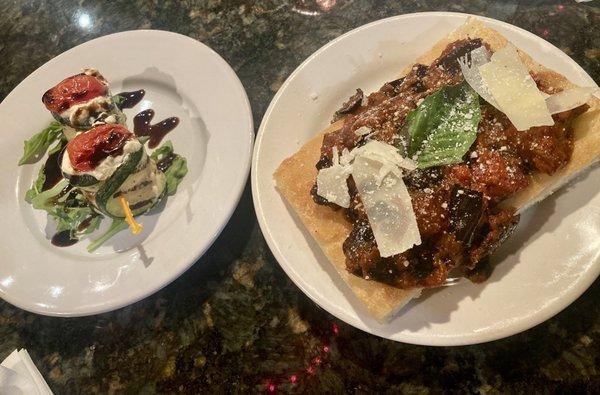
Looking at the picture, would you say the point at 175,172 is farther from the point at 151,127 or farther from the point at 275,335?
the point at 275,335

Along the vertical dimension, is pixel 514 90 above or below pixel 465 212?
above

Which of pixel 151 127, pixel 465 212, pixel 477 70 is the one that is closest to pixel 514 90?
pixel 477 70

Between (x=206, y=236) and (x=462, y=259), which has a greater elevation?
(x=462, y=259)

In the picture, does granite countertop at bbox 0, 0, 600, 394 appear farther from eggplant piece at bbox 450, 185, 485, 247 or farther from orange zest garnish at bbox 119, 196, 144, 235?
eggplant piece at bbox 450, 185, 485, 247

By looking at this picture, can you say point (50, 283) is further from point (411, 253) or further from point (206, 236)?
point (411, 253)

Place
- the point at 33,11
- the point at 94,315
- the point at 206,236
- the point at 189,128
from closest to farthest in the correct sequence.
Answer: the point at 206,236 < the point at 94,315 < the point at 189,128 < the point at 33,11

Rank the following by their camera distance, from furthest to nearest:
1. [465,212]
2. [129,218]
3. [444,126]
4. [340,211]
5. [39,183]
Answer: [39,183] < [129,218] < [340,211] < [444,126] < [465,212]

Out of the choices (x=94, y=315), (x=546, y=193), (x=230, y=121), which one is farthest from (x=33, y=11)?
(x=546, y=193)
